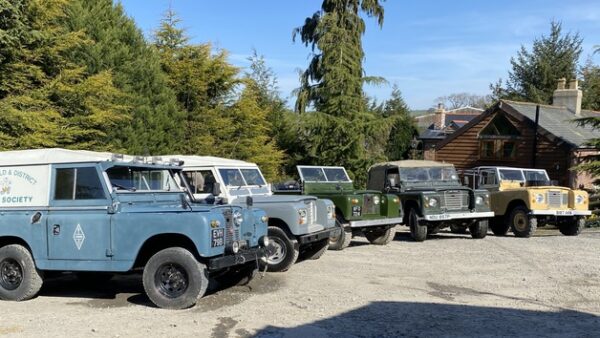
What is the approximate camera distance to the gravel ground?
626cm

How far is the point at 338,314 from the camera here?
6.90 metres

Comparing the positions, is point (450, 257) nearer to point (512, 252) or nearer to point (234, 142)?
point (512, 252)

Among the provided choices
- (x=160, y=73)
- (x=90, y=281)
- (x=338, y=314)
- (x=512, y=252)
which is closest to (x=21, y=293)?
(x=90, y=281)

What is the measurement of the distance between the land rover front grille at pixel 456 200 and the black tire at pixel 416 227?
0.81m

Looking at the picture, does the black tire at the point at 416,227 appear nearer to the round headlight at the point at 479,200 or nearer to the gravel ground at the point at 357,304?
the round headlight at the point at 479,200

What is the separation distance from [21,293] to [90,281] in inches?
59.4

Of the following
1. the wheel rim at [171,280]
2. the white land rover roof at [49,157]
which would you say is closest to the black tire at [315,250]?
the wheel rim at [171,280]

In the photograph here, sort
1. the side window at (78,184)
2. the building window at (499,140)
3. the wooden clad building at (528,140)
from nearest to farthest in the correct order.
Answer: the side window at (78,184), the wooden clad building at (528,140), the building window at (499,140)

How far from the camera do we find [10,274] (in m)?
7.70

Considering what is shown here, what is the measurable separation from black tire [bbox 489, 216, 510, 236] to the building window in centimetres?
1275

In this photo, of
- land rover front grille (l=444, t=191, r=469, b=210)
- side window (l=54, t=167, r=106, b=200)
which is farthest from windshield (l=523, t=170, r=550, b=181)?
side window (l=54, t=167, r=106, b=200)

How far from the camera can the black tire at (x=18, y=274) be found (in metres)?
7.55

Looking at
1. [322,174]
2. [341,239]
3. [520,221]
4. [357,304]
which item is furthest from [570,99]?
[357,304]

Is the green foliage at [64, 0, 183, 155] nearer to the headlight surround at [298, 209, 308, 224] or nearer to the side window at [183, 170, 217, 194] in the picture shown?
the side window at [183, 170, 217, 194]
